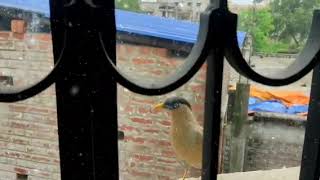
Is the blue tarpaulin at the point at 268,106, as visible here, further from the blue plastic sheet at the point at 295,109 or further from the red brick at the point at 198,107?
the red brick at the point at 198,107

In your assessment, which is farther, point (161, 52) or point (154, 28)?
point (161, 52)

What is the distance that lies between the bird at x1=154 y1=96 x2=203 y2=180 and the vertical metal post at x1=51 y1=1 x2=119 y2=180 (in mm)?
296

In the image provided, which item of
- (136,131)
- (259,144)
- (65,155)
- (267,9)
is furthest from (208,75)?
(259,144)

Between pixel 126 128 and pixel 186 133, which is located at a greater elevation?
pixel 186 133

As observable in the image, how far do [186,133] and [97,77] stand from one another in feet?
1.47

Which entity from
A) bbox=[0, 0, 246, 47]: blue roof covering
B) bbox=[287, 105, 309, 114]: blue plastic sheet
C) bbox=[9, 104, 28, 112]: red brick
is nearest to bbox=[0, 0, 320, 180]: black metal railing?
bbox=[0, 0, 246, 47]: blue roof covering

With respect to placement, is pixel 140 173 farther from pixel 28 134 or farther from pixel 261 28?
pixel 261 28

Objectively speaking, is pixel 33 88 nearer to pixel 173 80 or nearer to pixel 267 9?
pixel 173 80

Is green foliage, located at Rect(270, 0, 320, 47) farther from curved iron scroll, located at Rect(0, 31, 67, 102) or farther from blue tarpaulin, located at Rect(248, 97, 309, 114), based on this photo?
blue tarpaulin, located at Rect(248, 97, 309, 114)

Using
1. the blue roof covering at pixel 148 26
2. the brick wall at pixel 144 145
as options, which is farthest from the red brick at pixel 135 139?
the blue roof covering at pixel 148 26

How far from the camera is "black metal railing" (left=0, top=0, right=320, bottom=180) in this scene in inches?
11.8

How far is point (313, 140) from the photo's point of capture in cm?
40

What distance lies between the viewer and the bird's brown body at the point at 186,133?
66 centimetres

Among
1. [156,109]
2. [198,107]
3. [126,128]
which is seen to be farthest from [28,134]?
[156,109]
